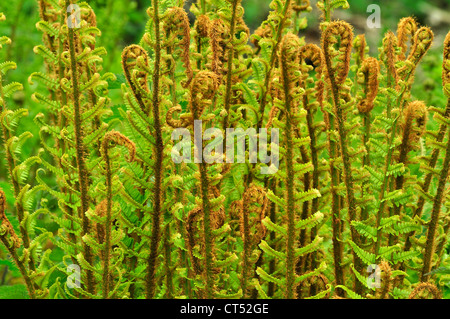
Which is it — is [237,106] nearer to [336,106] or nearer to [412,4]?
[336,106]

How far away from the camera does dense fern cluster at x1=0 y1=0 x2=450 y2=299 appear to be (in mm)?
729

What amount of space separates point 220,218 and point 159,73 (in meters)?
0.22

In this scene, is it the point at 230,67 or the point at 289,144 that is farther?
the point at 230,67

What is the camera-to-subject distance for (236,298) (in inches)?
31.0

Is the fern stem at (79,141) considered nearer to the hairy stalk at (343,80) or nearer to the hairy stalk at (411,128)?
the hairy stalk at (343,80)

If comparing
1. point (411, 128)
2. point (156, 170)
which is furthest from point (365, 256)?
point (156, 170)

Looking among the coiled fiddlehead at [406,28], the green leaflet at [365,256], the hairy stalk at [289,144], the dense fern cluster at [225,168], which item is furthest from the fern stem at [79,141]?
the coiled fiddlehead at [406,28]

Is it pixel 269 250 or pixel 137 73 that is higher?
pixel 137 73

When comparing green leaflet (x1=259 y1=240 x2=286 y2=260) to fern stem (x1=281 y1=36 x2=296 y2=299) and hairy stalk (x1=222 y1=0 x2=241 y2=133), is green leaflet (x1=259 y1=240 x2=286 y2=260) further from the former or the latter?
hairy stalk (x1=222 y1=0 x2=241 y2=133)

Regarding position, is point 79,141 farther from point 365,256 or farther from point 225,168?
point 365,256

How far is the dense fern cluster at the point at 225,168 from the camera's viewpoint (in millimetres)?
729

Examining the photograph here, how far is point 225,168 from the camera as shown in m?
0.81

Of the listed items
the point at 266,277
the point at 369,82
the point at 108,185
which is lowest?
the point at 266,277
